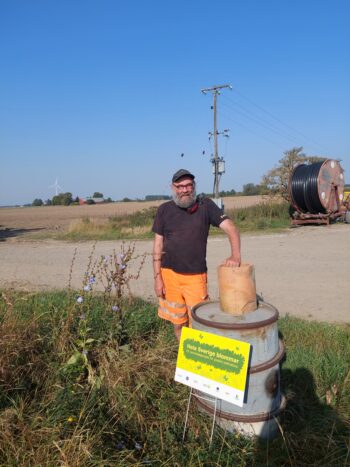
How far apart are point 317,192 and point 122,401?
14113 mm

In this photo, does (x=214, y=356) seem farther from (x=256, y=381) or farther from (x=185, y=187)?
(x=185, y=187)

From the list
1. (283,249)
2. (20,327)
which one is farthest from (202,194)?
(283,249)

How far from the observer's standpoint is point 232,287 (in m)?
2.58

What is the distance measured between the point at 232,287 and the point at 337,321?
2.70 m

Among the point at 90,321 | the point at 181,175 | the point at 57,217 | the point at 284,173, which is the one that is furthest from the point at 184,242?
the point at 57,217

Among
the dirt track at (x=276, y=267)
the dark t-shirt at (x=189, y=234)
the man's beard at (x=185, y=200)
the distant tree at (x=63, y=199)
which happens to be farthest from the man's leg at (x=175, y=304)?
the distant tree at (x=63, y=199)

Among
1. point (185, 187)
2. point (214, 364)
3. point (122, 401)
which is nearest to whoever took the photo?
point (214, 364)

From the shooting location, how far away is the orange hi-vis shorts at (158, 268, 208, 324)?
344 cm

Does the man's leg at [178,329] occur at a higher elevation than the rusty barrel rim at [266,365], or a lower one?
lower

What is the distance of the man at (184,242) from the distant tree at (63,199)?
76657 mm

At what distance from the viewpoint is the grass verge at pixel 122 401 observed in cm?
211

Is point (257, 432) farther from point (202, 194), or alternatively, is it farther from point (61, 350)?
point (202, 194)

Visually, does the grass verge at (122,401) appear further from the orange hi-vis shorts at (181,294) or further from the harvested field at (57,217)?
the harvested field at (57,217)

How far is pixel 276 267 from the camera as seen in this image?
322 inches
